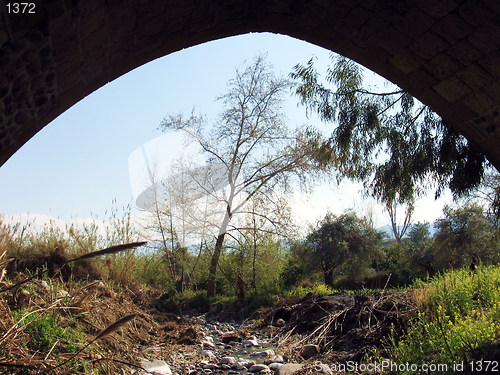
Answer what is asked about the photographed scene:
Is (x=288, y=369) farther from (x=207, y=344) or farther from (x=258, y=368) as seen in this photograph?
(x=207, y=344)

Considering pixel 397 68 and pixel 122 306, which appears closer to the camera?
pixel 397 68

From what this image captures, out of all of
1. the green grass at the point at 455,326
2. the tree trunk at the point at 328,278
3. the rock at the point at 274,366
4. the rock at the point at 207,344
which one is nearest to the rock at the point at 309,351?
the rock at the point at 274,366

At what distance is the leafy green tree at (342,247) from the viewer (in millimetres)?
12688

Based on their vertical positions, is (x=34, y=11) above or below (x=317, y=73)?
below

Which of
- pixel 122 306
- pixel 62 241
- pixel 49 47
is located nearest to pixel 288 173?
pixel 62 241

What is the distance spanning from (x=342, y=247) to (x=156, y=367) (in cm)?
957

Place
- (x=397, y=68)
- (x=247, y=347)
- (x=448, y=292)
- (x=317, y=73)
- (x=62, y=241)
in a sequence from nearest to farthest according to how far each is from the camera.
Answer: (x=397, y=68) < (x=448, y=292) < (x=247, y=347) < (x=62, y=241) < (x=317, y=73)

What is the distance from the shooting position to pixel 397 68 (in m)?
2.79

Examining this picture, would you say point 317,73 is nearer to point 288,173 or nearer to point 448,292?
point 288,173

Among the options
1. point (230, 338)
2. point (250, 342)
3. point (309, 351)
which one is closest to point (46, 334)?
point (309, 351)

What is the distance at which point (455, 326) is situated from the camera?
354cm

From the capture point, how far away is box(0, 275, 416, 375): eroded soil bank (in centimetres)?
322

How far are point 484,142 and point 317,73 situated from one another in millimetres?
6708

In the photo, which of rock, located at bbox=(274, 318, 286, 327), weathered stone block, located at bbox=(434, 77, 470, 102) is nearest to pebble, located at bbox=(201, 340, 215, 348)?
rock, located at bbox=(274, 318, 286, 327)
